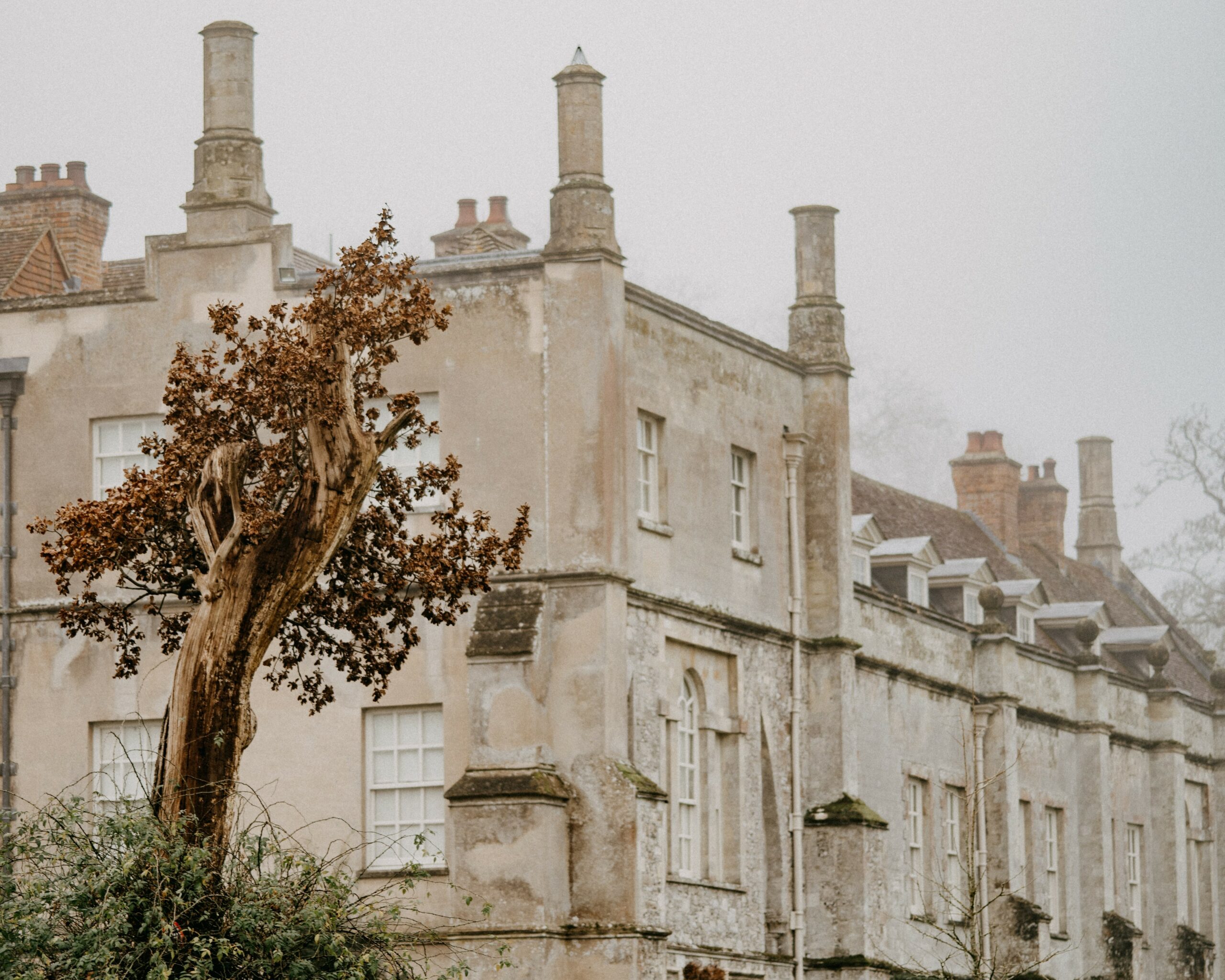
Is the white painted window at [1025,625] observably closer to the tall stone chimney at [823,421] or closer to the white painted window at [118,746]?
the tall stone chimney at [823,421]

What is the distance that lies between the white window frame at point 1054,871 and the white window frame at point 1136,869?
3.51 metres

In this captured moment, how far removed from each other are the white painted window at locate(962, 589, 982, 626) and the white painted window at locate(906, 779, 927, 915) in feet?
18.2

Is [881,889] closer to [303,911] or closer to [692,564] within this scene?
[692,564]

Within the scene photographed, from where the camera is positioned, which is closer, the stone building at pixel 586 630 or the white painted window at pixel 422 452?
the stone building at pixel 586 630

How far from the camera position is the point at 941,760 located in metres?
40.4

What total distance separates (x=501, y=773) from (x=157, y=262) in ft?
26.2

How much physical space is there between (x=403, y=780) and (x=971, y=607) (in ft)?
55.3

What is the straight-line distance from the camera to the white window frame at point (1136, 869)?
1912 inches

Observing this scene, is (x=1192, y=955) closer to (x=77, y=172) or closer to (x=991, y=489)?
(x=991, y=489)

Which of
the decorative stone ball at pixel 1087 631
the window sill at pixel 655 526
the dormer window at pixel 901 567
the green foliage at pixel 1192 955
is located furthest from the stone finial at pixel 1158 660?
the window sill at pixel 655 526

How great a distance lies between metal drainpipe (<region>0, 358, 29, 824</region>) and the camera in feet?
105

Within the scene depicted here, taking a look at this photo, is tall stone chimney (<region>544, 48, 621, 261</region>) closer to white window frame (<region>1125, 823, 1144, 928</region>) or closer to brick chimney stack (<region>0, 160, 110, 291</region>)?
brick chimney stack (<region>0, 160, 110, 291</region>)

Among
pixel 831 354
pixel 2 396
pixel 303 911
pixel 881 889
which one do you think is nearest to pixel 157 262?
pixel 2 396

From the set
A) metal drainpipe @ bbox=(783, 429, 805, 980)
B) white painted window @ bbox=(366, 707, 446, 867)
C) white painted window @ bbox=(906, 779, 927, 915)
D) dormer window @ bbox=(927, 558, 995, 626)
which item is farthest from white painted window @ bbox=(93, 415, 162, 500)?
dormer window @ bbox=(927, 558, 995, 626)
